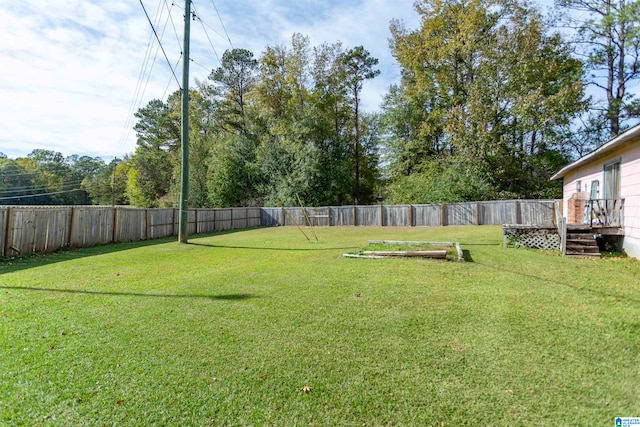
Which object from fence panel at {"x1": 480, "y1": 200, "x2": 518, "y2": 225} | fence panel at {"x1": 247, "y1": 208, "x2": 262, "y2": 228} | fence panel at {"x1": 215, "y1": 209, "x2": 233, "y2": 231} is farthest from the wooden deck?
fence panel at {"x1": 247, "y1": 208, "x2": 262, "y2": 228}

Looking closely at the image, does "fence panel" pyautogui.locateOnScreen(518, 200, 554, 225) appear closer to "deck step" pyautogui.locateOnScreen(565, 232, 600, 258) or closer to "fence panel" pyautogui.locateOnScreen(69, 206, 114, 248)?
"deck step" pyautogui.locateOnScreen(565, 232, 600, 258)

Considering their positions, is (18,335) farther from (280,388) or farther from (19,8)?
(19,8)

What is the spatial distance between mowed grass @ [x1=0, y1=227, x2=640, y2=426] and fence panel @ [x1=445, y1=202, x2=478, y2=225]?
12.0 meters

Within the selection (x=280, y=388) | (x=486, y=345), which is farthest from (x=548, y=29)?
(x=280, y=388)

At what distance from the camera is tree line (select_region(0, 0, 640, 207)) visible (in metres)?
17.2

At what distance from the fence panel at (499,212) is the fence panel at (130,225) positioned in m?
16.5

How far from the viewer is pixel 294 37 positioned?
990 inches

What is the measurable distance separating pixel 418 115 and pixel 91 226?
21080 millimetres

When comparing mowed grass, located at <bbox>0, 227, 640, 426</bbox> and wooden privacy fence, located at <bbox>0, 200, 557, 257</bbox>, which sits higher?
wooden privacy fence, located at <bbox>0, 200, 557, 257</bbox>

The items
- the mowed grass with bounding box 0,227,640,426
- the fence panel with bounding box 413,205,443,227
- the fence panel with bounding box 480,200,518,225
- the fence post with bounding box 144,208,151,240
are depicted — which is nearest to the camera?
the mowed grass with bounding box 0,227,640,426

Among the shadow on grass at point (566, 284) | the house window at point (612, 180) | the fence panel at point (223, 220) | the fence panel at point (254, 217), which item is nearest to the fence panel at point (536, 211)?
the house window at point (612, 180)

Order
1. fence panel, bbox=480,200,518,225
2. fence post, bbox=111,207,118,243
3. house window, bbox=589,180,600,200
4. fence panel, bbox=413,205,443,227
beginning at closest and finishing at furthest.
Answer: house window, bbox=589,180,600,200 < fence post, bbox=111,207,118,243 < fence panel, bbox=480,200,518,225 < fence panel, bbox=413,205,443,227

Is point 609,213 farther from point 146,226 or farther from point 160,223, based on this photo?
point 160,223

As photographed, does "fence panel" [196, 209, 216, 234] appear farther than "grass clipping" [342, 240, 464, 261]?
Yes
